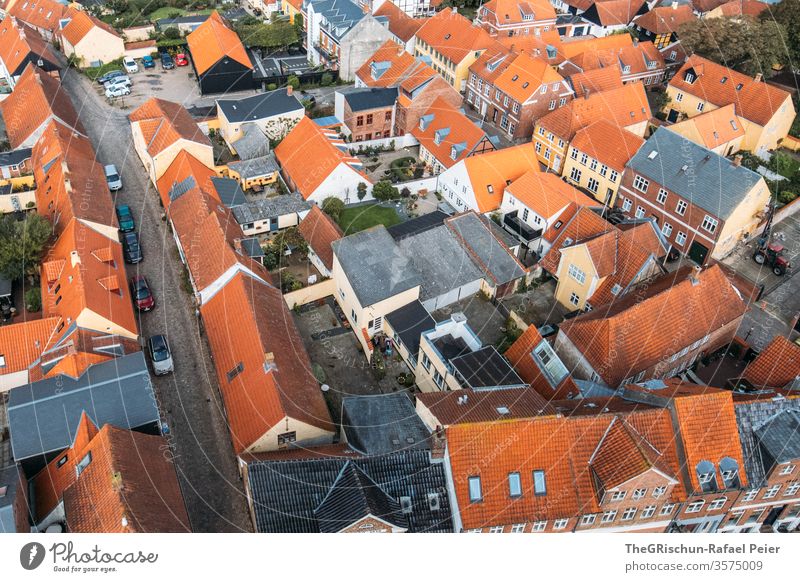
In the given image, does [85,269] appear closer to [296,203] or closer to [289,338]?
[289,338]

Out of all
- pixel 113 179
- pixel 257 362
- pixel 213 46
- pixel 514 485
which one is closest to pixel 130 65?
pixel 213 46

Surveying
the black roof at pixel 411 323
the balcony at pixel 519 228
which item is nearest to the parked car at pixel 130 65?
the balcony at pixel 519 228

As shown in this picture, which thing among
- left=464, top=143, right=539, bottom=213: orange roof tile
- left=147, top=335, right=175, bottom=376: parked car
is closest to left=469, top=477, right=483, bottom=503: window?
left=147, top=335, right=175, bottom=376: parked car

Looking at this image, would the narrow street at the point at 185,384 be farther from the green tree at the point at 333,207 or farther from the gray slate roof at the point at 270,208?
the green tree at the point at 333,207

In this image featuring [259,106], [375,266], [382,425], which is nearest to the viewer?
[382,425]

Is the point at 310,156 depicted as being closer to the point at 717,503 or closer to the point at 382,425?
the point at 382,425
